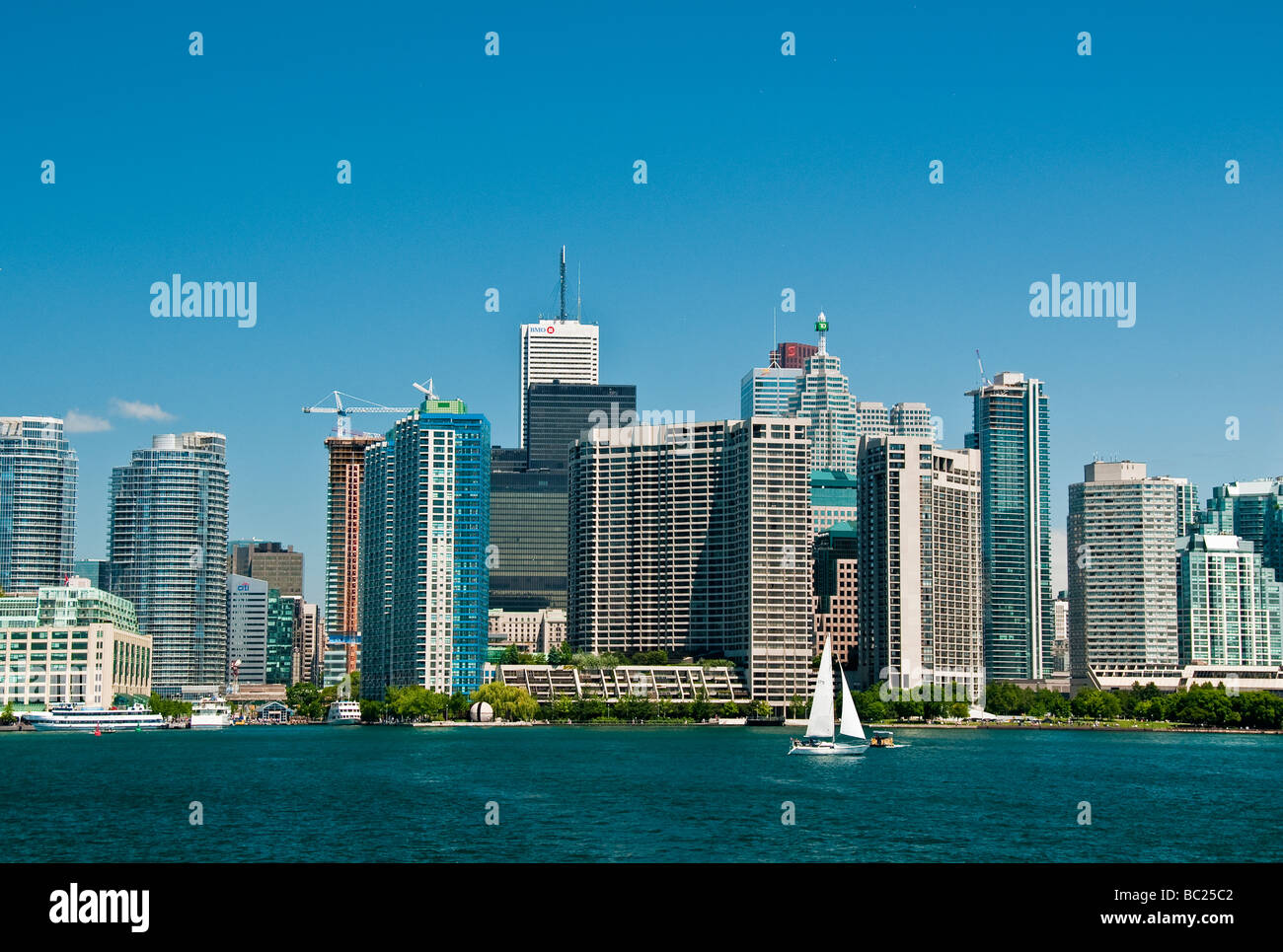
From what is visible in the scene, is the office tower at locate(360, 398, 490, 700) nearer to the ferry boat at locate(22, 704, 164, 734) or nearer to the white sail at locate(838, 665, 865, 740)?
the ferry boat at locate(22, 704, 164, 734)

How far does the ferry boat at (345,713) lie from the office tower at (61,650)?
23976 millimetres

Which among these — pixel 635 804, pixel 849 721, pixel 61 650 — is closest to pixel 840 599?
pixel 61 650

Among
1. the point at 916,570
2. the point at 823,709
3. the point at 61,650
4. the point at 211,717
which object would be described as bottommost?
the point at 211,717

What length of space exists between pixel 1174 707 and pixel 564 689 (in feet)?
217

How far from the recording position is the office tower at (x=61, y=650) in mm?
169750

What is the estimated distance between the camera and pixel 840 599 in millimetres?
194625

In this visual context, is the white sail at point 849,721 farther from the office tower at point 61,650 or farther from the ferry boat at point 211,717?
the office tower at point 61,650

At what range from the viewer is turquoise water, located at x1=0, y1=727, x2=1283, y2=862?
42375 millimetres

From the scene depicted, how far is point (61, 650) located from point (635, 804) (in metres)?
133

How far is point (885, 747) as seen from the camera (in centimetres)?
10856
